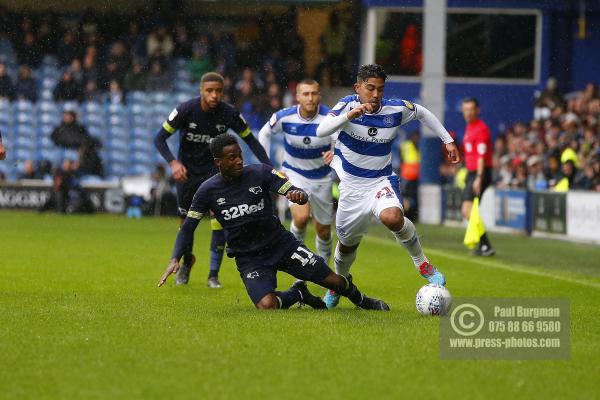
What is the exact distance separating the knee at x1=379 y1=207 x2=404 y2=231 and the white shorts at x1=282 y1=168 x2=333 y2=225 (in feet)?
8.10

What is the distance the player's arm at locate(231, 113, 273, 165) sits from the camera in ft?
36.0

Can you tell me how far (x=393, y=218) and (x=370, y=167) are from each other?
66 cm

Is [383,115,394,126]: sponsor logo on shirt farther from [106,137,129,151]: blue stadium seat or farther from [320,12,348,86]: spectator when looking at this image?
[320,12,348,86]: spectator

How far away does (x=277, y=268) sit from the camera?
9.17 m

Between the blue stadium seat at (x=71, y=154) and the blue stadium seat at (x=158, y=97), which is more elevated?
the blue stadium seat at (x=158, y=97)

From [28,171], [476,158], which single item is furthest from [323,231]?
[28,171]

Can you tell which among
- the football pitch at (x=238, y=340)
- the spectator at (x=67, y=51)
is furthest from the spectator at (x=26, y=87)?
the football pitch at (x=238, y=340)

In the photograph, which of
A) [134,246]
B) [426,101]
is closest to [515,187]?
[426,101]

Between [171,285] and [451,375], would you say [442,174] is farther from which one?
[451,375]

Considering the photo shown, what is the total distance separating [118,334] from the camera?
7.71 metres

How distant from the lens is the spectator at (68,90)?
2986 cm

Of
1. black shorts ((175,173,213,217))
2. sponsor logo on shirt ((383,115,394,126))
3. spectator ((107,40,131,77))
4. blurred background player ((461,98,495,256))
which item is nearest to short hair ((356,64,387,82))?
sponsor logo on shirt ((383,115,394,126))

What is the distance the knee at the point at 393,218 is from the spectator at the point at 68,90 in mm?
21760

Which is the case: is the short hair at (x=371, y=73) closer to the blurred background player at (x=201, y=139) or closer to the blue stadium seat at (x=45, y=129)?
the blurred background player at (x=201, y=139)
